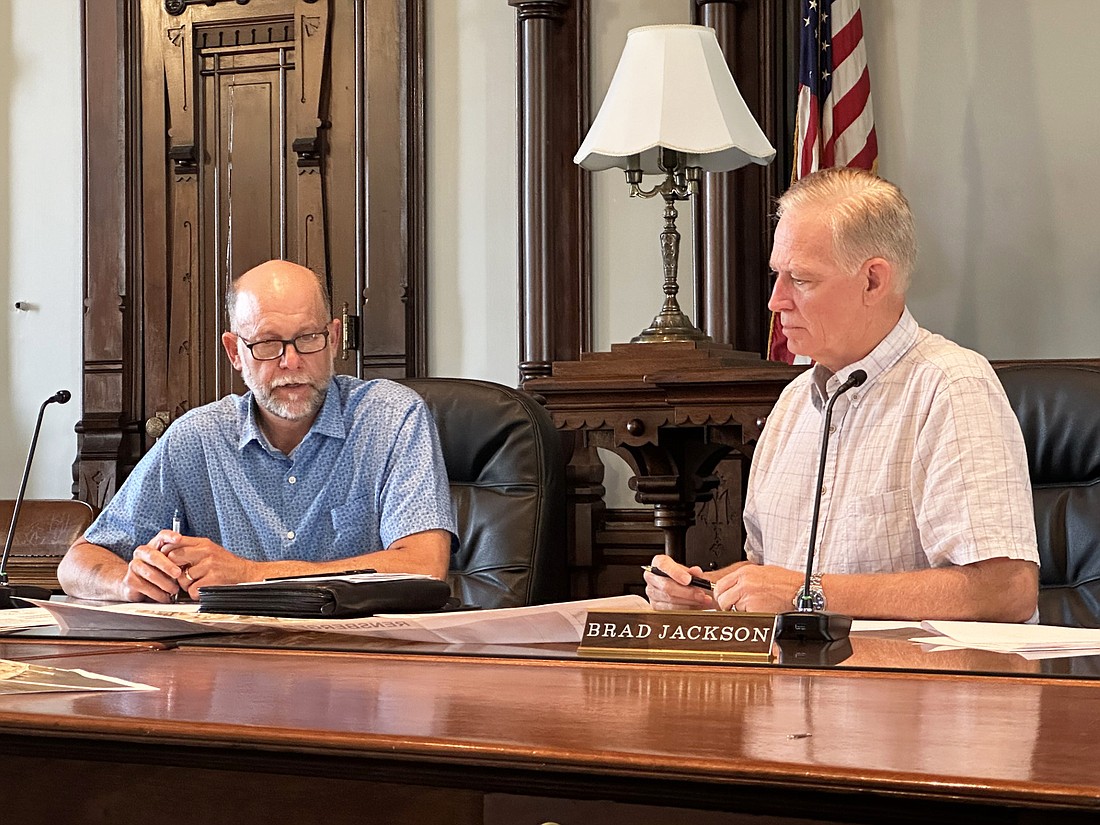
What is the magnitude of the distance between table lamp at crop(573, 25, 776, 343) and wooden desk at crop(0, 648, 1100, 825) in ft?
6.66

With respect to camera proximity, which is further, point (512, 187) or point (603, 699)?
point (512, 187)

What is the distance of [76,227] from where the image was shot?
4.61 m

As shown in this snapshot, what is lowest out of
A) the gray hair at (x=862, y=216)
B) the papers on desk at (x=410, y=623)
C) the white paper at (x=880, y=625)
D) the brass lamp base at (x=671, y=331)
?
the white paper at (x=880, y=625)

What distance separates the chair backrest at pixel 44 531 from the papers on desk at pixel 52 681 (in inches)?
83.3

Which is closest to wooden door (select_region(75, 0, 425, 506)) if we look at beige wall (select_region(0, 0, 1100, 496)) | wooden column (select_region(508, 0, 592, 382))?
beige wall (select_region(0, 0, 1100, 496))

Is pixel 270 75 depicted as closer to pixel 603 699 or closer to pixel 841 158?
pixel 841 158

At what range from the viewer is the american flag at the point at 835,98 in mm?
3627

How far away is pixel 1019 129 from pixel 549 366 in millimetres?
1392

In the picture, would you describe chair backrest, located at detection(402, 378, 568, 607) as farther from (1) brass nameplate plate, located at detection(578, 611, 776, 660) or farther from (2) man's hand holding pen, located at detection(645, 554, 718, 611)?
(1) brass nameplate plate, located at detection(578, 611, 776, 660)

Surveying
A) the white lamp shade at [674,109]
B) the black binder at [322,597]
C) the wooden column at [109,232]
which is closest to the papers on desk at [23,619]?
the black binder at [322,597]

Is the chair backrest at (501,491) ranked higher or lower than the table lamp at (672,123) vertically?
lower

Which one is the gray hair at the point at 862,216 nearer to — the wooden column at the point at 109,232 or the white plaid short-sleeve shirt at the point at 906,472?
the white plaid short-sleeve shirt at the point at 906,472

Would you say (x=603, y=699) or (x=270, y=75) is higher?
(x=270, y=75)

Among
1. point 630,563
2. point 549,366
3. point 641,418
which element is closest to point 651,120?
point 641,418
